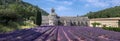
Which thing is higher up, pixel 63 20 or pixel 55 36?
pixel 55 36

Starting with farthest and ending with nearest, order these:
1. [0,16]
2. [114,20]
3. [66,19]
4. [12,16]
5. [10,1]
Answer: [66,19] < [10,1] < [114,20] < [12,16] < [0,16]

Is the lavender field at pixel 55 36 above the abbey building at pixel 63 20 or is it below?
above

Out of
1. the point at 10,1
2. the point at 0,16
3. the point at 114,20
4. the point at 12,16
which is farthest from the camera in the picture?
the point at 10,1

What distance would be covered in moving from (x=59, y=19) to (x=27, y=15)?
8.67 metres

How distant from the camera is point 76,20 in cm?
7869

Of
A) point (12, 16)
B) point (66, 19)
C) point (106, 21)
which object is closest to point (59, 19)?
point (66, 19)

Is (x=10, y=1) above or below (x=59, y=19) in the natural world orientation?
above

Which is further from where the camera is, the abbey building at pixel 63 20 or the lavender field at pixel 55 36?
the abbey building at pixel 63 20

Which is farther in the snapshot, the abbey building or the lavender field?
the abbey building

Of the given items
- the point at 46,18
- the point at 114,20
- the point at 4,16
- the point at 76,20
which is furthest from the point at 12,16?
the point at 76,20

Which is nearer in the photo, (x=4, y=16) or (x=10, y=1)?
(x=4, y=16)

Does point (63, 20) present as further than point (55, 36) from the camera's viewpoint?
Yes

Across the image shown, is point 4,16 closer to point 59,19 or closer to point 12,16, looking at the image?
point 12,16

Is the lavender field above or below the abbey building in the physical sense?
above
